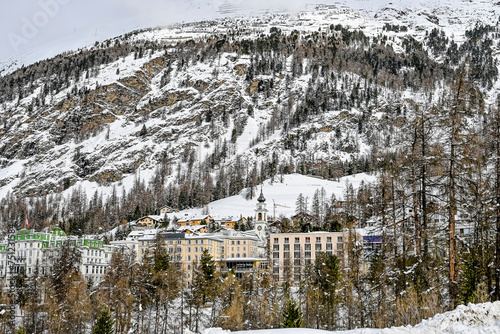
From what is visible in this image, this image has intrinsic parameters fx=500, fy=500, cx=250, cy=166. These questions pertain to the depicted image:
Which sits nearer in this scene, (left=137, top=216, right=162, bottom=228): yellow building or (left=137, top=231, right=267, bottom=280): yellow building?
(left=137, top=231, right=267, bottom=280): yellow building

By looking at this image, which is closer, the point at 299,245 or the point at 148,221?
the point at 299,245

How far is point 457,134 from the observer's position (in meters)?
18.4

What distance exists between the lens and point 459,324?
14.1m

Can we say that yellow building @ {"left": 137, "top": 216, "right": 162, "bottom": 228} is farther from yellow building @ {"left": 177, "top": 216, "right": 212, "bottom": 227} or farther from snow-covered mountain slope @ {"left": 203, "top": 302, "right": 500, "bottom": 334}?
snow-covered mountain slope @ {"left": 203, "top": 302, "right": 500, "bottom": 334}

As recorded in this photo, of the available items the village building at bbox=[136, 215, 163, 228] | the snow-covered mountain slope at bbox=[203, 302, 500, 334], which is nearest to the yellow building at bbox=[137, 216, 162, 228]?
the village building at bbox=[136, 215, 163, 228]

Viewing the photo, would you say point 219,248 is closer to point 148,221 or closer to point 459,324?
point 148,221

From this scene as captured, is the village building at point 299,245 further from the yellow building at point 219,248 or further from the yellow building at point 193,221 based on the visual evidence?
the yellow building at point 193,221

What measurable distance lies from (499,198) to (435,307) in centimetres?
507

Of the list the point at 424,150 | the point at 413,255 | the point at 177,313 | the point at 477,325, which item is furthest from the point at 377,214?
the point at 177,313

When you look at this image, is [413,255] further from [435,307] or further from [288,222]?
[288,222]

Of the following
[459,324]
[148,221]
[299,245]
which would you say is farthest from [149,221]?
[459,324]

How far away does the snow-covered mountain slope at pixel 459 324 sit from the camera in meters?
13.4

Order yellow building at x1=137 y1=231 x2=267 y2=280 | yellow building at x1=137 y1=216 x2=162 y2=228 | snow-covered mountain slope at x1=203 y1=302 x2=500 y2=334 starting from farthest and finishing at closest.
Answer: yellow building at x1=137 y1=216 x2=162 y2=228
yellow building at x1=137 y1=231 x2=267 y2=280
snow-covered mountain slope at x1=203 y1=302 x2=500 y2=334

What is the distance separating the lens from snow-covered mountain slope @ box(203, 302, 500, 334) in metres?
13.4
